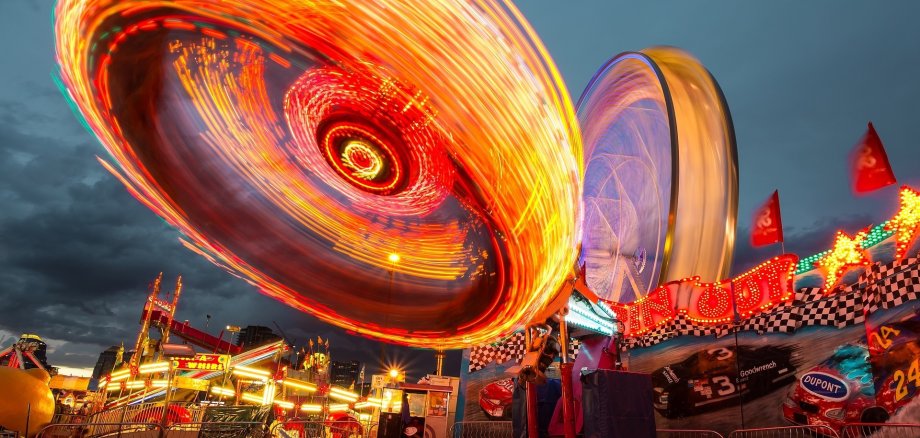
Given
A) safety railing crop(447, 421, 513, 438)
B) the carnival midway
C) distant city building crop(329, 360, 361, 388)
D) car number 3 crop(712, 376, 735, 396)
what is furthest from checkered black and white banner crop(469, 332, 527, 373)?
distant city building crop(329, 360, 361, 388)

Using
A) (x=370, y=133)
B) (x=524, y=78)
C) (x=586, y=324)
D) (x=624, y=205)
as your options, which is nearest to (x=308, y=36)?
(x=370, y=133)

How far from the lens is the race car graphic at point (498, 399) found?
17312 mm

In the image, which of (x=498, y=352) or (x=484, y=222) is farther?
(x=498, y=352)

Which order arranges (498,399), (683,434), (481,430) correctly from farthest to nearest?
(498,399)
(481,430)
(683,434)

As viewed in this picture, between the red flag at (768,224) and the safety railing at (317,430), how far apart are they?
1173 cm

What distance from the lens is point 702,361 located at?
12992 millimetres

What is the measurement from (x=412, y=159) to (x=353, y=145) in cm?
150

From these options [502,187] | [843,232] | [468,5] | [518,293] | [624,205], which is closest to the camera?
[468,5]

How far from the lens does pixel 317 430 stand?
16547 millimetres

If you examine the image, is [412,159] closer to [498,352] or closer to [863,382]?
[498,352]

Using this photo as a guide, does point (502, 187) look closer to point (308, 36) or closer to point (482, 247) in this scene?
point (482, 247)

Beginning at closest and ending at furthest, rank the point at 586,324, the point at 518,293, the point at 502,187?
1. the point at 586,324
2. the point at 502,187
3. the point at 518,293

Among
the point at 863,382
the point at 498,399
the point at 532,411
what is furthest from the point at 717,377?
the point at 498,399

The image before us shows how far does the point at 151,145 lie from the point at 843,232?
15.2 meters
